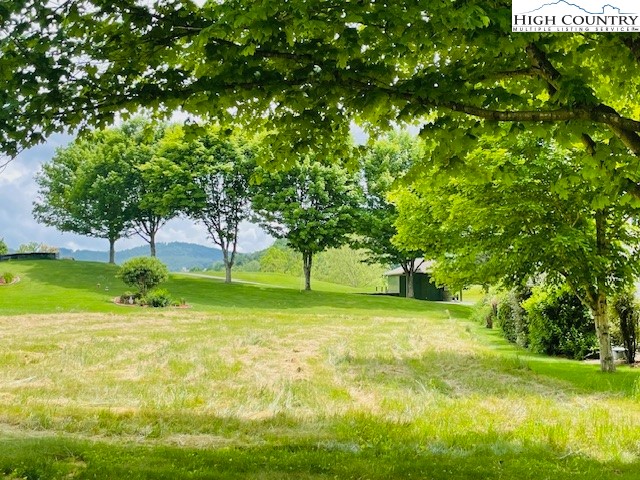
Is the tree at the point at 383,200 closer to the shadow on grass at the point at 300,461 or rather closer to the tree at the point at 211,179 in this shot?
the tree at the point at 211,179

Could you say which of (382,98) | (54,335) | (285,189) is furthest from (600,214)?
(285,189)

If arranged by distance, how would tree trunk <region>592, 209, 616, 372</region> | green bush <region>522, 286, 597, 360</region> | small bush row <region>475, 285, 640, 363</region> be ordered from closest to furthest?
tree trunk <region>592, 209, 616, 372</region> < small bush row <region>475, 285, 640, 363</region> < green bush <region>522, 286, 597, 360</region>

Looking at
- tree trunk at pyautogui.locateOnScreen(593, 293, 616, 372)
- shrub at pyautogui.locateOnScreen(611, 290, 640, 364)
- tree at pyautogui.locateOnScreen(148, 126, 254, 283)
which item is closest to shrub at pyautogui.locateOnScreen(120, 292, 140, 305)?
tree at pyautogui.locateOnScreen(148, 126, 254, 283)

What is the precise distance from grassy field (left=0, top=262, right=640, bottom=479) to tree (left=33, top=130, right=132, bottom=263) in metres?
37.5

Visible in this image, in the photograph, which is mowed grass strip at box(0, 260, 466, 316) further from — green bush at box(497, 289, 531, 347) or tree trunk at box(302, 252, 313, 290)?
green bush at box(497, 289, 531, 347)

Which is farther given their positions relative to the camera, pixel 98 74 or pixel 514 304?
pixel 514 304

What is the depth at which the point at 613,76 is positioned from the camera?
915 centimetres

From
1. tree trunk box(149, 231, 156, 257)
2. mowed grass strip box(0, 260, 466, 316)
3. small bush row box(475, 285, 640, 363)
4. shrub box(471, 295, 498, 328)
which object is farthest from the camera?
tree trunk box(149, 231, 156, 257)

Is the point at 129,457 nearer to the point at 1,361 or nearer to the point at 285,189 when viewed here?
the point at 1,361

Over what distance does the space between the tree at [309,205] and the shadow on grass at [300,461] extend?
136ft

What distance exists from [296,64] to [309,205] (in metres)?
44.2

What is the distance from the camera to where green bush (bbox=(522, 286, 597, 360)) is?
17.8m

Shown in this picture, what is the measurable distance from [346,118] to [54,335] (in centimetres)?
1532

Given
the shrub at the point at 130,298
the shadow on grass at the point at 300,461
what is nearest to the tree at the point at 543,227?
the shadow on grass at the point at 300,461
